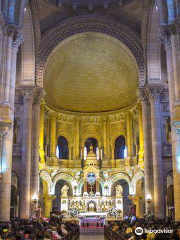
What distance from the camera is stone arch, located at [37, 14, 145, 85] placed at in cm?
3472

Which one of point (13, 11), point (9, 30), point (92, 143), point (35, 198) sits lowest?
point (35, 198)

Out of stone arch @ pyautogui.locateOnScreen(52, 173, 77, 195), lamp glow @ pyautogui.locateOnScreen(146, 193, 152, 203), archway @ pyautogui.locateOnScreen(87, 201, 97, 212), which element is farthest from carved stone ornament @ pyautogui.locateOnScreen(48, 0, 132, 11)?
archway @ pyautogui.locateOnScreen(87, 201, 97, 212)

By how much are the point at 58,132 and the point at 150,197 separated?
52.3ft

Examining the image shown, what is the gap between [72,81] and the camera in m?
42.2

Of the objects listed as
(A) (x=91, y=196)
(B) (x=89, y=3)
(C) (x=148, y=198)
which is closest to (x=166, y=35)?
(C) (x=148, y=198)

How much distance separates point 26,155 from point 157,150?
1107 cm

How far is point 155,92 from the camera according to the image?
1256 inches

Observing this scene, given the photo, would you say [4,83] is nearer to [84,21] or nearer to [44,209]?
[84,21]

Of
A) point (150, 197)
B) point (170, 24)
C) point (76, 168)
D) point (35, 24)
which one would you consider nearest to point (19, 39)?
point (170, 24)

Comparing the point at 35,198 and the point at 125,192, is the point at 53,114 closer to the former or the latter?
the point at 125,192

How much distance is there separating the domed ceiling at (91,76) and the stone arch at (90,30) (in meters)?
0.69

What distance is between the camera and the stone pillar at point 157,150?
29562mm

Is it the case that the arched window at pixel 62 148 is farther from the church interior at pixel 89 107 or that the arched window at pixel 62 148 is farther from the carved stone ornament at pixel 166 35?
the carved stone ornament at pixel 166 35

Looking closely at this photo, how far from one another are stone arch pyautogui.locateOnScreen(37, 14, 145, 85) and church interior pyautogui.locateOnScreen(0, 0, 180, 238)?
0.32 ft
